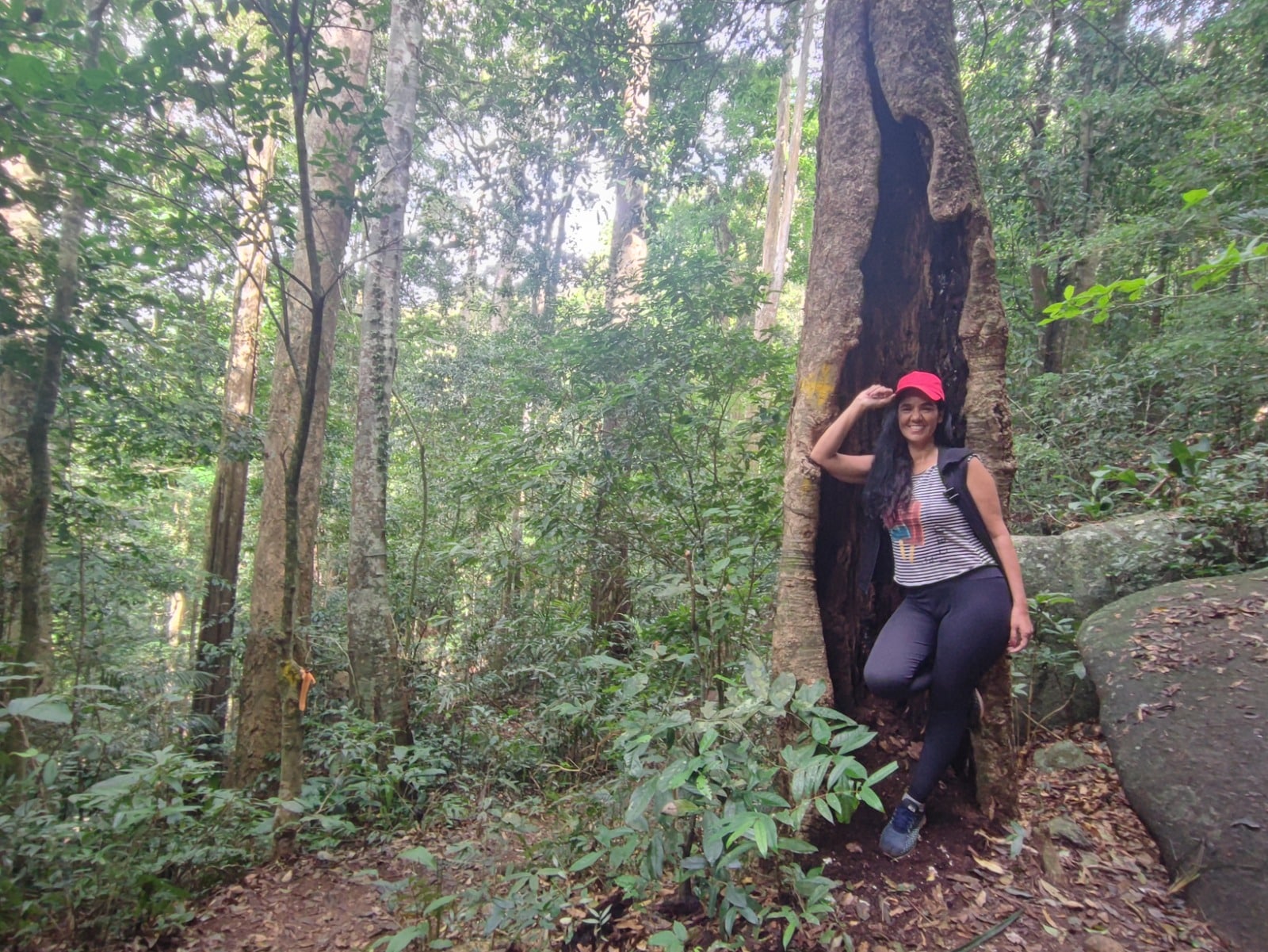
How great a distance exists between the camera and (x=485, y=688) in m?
5.98

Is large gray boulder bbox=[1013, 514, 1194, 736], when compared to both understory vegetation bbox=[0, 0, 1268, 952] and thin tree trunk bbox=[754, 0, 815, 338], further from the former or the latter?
thin tree trunk bbox=[754, 0, 815, 338]

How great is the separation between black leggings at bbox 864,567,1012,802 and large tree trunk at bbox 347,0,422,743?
4045 mm

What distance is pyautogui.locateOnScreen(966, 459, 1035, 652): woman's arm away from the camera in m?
2.46

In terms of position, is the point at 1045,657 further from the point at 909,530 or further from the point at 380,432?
the point at 380,432

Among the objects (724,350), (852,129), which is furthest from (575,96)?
(852,129)

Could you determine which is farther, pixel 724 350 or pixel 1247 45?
pixel 1247 45

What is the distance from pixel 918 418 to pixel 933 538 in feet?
1.58


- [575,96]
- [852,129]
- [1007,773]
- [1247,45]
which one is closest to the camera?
[1007,773]

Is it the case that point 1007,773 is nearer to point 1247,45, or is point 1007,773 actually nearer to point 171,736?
point 171,736

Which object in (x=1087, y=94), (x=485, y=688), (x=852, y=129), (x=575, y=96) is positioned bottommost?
(x=485, y=688)

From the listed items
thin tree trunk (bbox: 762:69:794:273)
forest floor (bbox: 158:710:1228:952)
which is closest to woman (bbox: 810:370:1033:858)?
forest floor (bbox: 158:710:1228:952)

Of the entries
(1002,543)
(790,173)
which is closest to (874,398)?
(1002,543)

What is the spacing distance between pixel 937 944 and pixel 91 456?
24.0 feet

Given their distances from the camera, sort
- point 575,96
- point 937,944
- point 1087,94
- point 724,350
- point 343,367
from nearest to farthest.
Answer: point 937,944, point 724,350, point 575,96, point 1087,94, point 343,367
